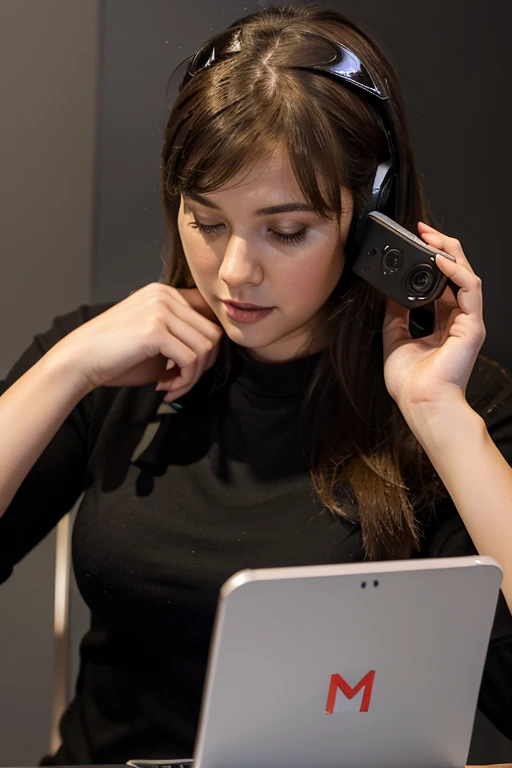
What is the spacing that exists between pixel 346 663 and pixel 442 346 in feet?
1.66

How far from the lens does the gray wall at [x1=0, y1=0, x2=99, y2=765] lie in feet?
4.76

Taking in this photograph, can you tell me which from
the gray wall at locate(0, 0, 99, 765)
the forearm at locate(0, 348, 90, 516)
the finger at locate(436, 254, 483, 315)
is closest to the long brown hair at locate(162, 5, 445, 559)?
the finger at locate(436, 254, 483, 315)

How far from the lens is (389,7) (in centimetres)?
147

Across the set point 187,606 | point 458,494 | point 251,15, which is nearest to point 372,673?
point 458,494

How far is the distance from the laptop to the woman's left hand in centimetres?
39

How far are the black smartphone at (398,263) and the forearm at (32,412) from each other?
0.39 meters

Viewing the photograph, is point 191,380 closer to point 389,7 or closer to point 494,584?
point 494,584

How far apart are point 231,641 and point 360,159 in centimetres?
61

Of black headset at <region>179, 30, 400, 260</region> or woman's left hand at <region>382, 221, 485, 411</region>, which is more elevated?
black headset at <region>179, 30, 400, 260</region>

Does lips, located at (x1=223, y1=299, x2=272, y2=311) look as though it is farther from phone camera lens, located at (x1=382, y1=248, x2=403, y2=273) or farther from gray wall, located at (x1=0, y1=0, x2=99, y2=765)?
gray wall, located at (x1=0, y1=0, x2=99, y2=765)

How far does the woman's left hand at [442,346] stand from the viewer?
1095mm

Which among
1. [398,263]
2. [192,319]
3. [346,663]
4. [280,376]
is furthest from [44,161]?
[346,663]

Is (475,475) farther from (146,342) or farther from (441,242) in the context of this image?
(146,342)

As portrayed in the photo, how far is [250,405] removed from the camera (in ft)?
4.13
